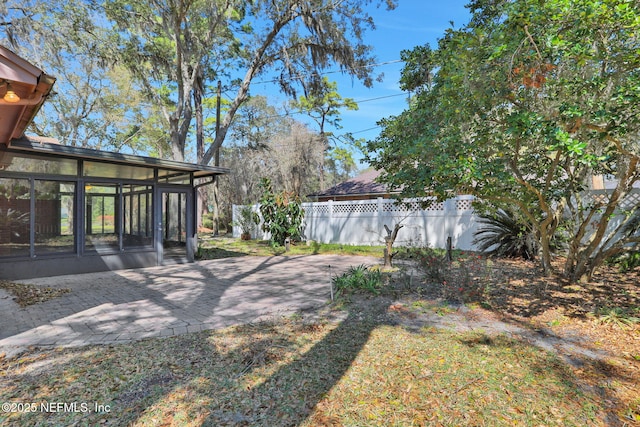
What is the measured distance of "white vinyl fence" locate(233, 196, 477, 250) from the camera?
31.7 ft

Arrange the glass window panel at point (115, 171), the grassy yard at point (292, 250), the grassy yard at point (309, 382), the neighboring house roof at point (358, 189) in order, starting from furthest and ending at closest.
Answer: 1. the neighboring house roof at point (358, 189)
2. the grassy yard at point (292, 250)
3. the glass window panel at point (115, 171)
4. the grassy yard at point (309, 382)

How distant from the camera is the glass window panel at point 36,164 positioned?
6176 mm

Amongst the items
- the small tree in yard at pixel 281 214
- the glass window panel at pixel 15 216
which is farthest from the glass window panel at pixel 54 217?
the small tree in yard at pixel 281 214

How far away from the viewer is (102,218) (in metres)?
7.43

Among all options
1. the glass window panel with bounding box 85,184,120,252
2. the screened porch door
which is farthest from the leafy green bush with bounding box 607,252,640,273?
the glass window panel with bounding box 85,184,120,252

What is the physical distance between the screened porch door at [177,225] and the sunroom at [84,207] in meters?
0.03

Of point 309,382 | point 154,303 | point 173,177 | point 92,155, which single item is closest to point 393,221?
point 173,177

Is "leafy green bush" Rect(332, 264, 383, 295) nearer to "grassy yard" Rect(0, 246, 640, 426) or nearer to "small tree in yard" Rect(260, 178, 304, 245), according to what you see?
"grassy yard" Rect(0, 246, 640, 426)

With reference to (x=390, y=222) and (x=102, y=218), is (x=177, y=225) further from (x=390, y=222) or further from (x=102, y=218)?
(x=390, y=222)

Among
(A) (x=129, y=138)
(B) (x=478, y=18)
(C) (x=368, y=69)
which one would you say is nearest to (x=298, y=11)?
(C) (x=368, y=69)

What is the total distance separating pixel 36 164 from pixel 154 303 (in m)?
4.28

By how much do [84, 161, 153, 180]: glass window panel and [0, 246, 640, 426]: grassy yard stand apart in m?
5.05

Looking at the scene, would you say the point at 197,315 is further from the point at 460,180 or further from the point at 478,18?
the point at 478,18

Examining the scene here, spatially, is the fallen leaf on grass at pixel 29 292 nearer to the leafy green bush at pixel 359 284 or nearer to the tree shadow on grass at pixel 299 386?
the tree shadow on grass at pixel 299 386
